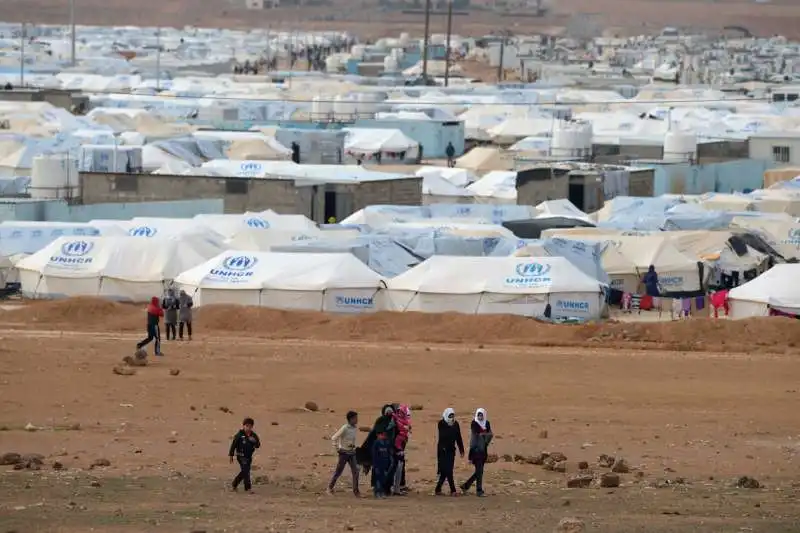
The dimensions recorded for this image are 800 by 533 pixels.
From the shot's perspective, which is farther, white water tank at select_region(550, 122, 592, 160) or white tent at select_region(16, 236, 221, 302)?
white water tank at select_region(550, 122, 592, 160)

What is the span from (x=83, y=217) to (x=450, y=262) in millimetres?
9964

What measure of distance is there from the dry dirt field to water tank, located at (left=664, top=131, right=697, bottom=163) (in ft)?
88.8

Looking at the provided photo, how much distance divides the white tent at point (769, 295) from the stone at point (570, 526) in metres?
15.9

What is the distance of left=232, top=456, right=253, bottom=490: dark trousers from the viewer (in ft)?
53.8

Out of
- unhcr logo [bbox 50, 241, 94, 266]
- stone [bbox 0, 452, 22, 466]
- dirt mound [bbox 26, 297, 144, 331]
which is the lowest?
dirt mound [bbox 26, 297, 144, 331]

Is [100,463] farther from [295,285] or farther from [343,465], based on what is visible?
[295,285]

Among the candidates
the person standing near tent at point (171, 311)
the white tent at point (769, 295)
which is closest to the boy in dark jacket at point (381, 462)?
the person standing near tent at point (171, 311)

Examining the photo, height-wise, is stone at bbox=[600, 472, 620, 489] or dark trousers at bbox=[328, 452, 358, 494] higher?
dark trousers at bbox=[328, 452, 358, 494]

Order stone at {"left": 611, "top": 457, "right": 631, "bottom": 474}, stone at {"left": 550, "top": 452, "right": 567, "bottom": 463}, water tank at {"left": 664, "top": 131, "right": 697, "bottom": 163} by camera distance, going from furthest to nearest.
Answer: water tank at {"left": 664, "top": 131, "right": 697, "bottom": 163} → stone at {"left": 550, "top": 452, "right": 567, "bottom": 463} → stone at {"left": 611, "top": 457, "right": 631, "bottom": 474}

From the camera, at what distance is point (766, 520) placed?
1548 cm

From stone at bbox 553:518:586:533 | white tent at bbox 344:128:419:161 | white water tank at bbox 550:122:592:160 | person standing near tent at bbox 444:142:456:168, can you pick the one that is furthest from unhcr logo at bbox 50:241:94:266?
white tent at bbox 344:128:419:161

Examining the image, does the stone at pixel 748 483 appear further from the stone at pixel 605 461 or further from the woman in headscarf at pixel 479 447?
the woman in headscarf at pixel 479 447

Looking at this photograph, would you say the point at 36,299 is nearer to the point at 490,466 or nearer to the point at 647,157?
the point at 490,466

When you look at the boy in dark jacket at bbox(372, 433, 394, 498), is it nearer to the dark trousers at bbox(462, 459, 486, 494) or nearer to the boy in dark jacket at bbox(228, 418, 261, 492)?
the dark trousers at bbox(462, 459, 486, 494)
